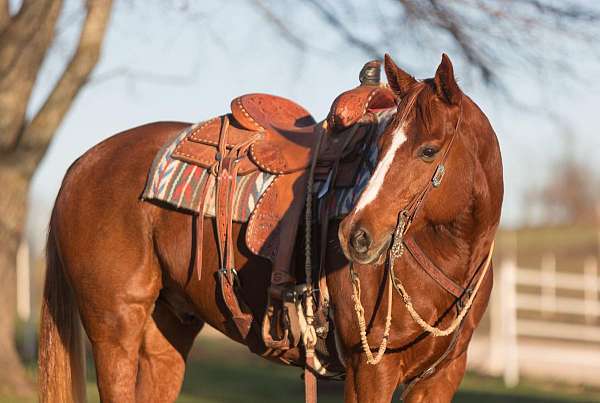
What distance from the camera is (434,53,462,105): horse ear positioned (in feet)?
11.2

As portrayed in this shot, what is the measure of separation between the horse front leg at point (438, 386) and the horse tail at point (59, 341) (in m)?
1.89

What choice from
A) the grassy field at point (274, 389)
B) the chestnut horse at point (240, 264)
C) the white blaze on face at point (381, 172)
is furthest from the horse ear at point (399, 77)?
the grassy field at point (274, 389)

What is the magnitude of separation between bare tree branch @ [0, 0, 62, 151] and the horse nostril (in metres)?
6.26

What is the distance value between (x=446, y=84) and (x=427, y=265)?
0.73 meters

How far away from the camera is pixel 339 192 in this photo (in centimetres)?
401

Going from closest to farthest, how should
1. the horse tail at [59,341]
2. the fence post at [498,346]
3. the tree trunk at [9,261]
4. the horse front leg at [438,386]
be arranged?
the horse front leg at [438,386]
the horse tail at [59,341]
the tree trunk at [9,261]
the fence post at [498,346]

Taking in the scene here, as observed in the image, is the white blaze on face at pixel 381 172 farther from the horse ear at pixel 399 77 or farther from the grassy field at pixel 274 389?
the grassy field at pixel 274 389

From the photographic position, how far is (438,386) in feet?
13.2

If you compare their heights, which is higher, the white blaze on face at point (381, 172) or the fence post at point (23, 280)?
the white blaze on face at point (381, 172)

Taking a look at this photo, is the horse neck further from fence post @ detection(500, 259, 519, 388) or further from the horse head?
fence post @ detection(500, 259, 519, 388)

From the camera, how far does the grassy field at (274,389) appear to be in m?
9.08

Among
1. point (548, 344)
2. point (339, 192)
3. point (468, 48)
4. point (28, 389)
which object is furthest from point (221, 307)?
point (548, 344)

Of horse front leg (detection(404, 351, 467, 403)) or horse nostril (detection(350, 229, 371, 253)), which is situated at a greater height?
horse nostril (detection(350, 229, 371, 253))

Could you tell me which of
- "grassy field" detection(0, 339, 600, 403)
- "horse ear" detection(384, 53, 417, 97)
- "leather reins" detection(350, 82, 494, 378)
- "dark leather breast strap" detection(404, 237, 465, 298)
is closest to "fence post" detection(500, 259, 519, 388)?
"grassy field" detection(0, 339, 600, 403)
